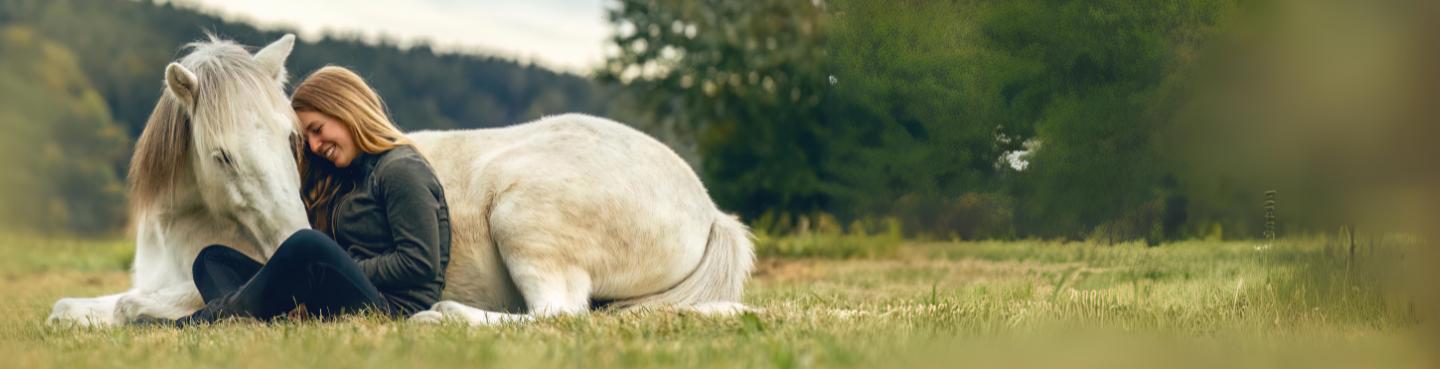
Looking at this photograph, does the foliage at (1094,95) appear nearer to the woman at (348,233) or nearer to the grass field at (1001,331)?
the grass field at (1001,331)

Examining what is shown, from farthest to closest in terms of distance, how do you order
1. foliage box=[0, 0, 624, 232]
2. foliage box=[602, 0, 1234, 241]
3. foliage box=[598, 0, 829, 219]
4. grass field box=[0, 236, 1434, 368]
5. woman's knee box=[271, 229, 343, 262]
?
foliage box=[0, 0, 624, 232]
foliage box=[598, 0, 829, 219]
foliage box=[602, 0, 1234, 241]
woman's knee box=[271, 229, 343, 262]
grass field box=[0, 236, 1434, 368]

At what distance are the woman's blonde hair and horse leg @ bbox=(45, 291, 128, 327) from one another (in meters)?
1.03

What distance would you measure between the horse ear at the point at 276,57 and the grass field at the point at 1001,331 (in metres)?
1.25

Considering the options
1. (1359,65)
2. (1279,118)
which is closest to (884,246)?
(1279,118)

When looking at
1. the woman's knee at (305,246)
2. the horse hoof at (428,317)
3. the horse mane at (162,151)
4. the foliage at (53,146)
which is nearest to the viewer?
the horse hoof at (428,317)

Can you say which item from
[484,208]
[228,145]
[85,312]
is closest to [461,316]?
[484,208]

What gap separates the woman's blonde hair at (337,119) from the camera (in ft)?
17.0

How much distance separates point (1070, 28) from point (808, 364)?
260cm

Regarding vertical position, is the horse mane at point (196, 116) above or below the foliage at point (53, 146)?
above

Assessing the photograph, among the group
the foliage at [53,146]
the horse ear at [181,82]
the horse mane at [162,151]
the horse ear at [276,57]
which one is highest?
the horse ear at [276,57]

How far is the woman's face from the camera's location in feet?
17.0

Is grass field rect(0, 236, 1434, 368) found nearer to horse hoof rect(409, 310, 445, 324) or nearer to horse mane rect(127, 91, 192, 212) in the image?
horse hoof rect(409, 310, 445, 324)

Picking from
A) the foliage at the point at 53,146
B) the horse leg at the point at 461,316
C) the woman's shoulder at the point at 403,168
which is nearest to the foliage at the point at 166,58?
the foliage at the point at 53,146

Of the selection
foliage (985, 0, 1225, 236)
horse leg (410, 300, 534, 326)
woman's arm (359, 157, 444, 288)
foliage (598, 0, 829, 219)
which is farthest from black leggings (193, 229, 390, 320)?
foliage (598, 0, 829, 219)
